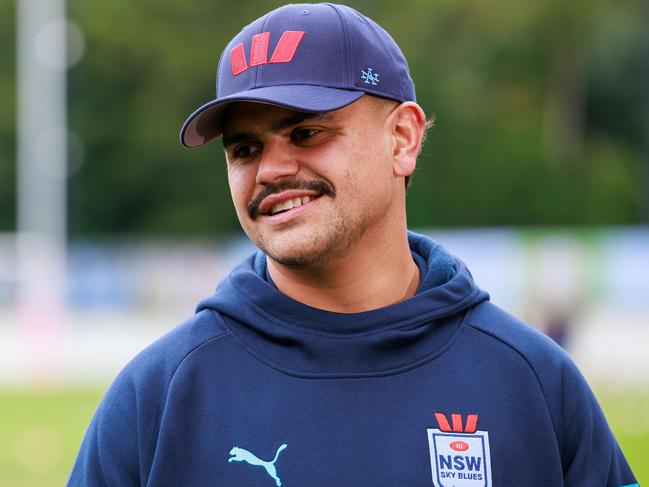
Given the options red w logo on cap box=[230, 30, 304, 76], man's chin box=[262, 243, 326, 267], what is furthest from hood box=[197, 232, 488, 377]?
red w logo on cap box=[230, 30, 304, 76]

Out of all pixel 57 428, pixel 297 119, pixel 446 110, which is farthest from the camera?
pixel 446 110

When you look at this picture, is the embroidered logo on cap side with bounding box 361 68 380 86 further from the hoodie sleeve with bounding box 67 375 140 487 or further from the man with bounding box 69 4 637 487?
the hoodie sleeve with bounding box 67 375 140 487

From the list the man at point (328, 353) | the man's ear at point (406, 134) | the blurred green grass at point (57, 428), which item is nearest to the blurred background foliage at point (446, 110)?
the blurred green grass at point (57, 428)

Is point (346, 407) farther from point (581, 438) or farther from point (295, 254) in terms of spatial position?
point (581, 438)

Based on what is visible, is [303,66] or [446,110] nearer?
[303,66]

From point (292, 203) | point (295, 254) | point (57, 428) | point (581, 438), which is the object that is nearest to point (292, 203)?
point (292, 203)

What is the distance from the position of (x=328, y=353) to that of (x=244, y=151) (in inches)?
17.6

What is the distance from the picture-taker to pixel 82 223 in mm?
32188

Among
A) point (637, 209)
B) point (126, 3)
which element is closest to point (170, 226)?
point (126, 3)

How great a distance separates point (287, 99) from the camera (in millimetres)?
2383

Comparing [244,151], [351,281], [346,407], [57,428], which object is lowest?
[57,428]

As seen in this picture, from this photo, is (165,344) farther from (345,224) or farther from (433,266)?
(433,266)

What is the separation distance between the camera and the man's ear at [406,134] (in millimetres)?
2602

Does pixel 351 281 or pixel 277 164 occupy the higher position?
pixel 277 164
